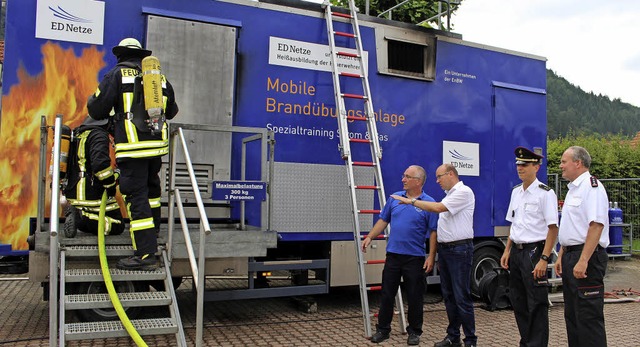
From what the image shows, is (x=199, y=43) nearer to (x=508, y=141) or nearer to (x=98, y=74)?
(x=98, y=74)

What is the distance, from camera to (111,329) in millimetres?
4281

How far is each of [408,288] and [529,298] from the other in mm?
1118

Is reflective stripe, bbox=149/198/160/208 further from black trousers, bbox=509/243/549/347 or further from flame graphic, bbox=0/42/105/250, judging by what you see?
black trousers, bbox=509/243/549/347

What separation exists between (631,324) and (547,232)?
8.92 feet

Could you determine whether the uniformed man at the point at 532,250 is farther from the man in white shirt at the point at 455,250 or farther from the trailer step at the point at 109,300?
the trailer step at the point at 109,300

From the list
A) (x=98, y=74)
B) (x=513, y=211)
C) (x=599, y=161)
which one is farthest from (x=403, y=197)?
(x=599, y=161)

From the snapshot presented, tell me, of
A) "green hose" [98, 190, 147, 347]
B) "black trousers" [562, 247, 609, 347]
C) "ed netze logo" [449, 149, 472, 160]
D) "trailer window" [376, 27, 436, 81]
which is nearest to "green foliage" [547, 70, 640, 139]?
"ed netze logo" [449, 149, 472, 160]

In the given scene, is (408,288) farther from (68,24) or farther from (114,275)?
(68,24)

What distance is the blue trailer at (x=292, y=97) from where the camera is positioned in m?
5.36

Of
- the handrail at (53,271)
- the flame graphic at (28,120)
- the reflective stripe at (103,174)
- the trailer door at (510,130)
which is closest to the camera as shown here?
the handrail at (53,271)

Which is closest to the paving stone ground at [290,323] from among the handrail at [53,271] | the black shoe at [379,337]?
the black shoe at [379,337]

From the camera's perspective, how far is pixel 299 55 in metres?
6.45

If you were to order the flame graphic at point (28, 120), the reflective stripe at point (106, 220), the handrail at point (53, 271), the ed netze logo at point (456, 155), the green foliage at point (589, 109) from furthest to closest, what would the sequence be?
the green foliage at point (589, 109) → the ed netze logo at point (456, 155) → the flame graphic at point (28, 120) → the reflective stripe at point (106, 220) → the handrail at point (53, 271)

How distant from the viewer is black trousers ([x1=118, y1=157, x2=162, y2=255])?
4.82 meters
